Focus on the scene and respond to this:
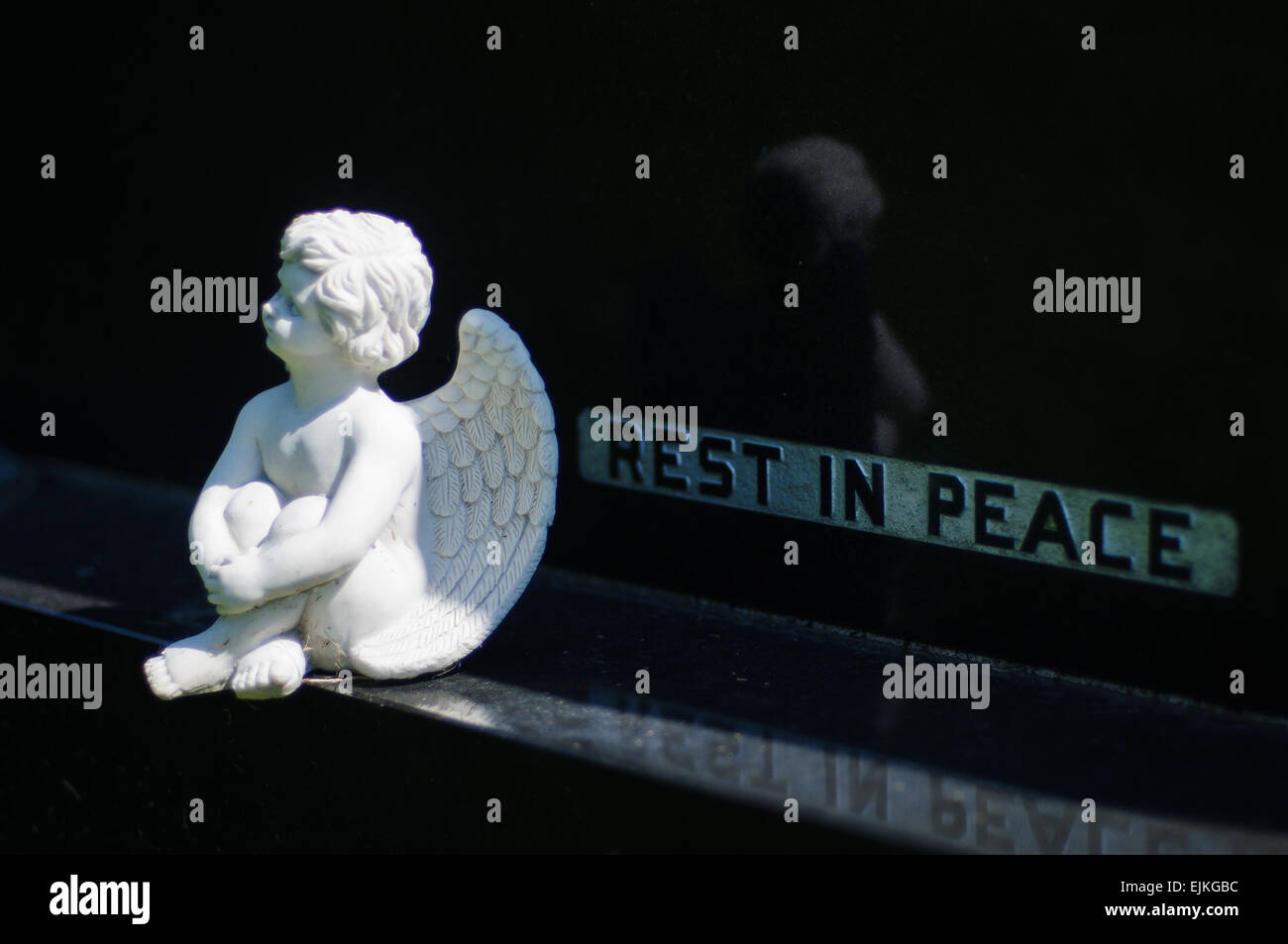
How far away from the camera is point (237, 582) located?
377cm

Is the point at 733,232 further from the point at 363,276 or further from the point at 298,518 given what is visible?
the point at 298,518

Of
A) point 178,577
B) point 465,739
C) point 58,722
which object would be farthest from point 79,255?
point 465,739

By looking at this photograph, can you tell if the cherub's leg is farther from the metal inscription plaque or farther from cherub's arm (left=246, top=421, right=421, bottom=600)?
the metal inscription plaque

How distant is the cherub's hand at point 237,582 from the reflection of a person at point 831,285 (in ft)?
5.01

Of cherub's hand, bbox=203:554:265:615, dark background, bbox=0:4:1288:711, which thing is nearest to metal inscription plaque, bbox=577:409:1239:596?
dark background, bbox=0:4:1288:711

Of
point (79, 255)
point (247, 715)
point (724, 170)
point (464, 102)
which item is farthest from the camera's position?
point (79, 255)

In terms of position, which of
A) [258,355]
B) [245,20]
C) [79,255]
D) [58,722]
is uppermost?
[245,20]

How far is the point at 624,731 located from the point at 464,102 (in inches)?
82.4

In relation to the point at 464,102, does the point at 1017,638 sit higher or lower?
lower

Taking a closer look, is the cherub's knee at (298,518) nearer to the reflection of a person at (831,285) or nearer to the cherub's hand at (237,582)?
the cherub's hand at (237,582)

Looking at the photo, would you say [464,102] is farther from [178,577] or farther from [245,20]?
[178,577]

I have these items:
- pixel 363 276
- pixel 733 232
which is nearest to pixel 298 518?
pixel 363 276

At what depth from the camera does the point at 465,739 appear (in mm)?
3873

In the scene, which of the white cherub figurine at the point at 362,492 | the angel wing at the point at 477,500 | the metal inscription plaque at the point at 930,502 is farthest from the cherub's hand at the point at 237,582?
the metal inscription plaque at the point at 930,502
